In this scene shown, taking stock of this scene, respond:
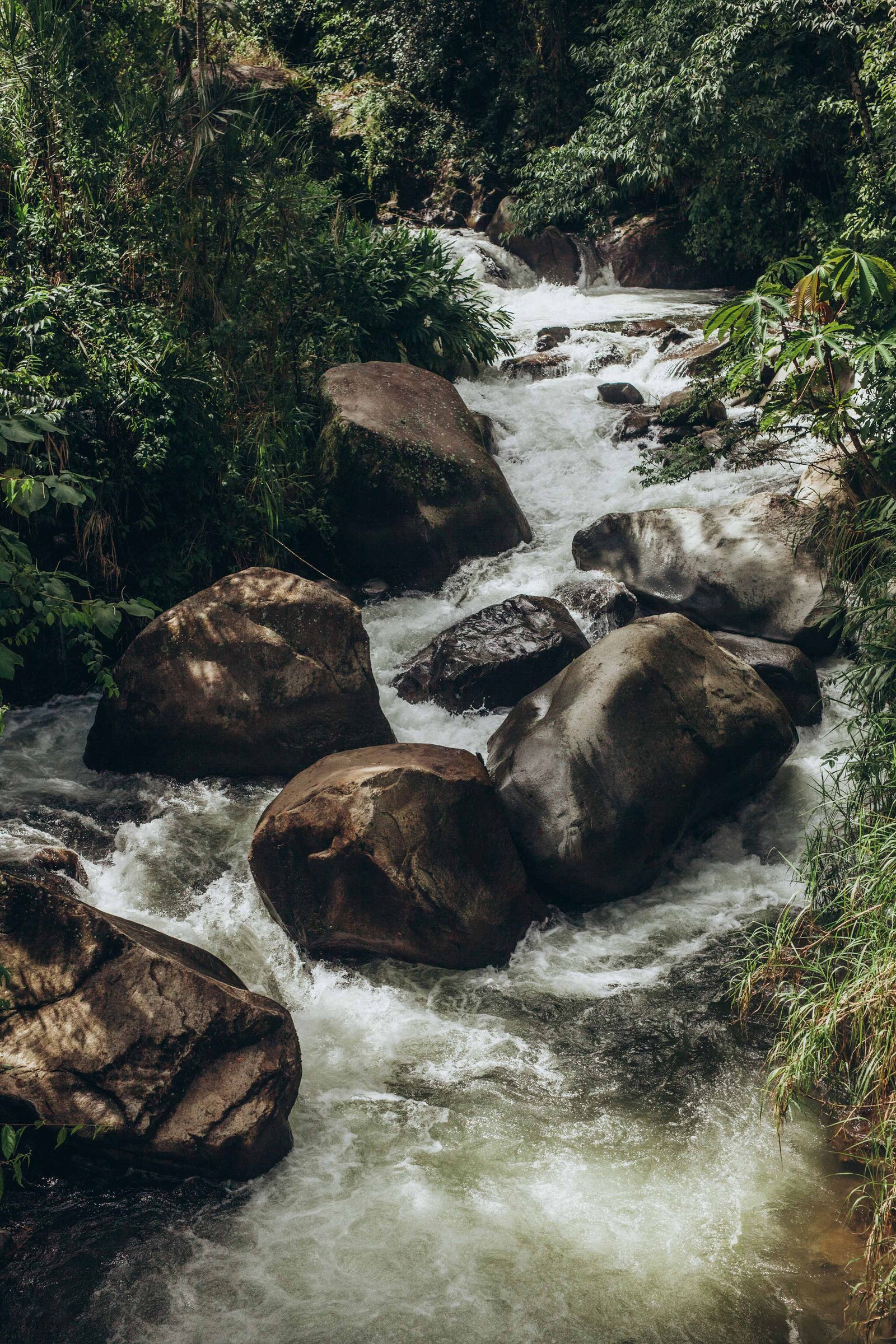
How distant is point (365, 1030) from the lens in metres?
4.52

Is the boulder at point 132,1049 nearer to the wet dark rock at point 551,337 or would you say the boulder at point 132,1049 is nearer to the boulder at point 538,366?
the boulder at point 538,366

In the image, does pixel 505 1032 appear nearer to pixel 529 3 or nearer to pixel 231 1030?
pixel 231 1030

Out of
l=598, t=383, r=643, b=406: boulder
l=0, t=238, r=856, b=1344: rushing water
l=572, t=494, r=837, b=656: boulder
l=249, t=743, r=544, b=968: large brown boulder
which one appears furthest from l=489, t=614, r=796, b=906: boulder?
l=598, t=383, r=643, b=406: boulder

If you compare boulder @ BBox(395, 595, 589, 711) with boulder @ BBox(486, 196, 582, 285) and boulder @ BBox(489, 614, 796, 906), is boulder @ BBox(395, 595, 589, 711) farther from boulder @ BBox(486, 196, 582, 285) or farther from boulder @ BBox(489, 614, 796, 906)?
boulder @ BBox(486, 196, 582, 285)

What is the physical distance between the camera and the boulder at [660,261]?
15711mm

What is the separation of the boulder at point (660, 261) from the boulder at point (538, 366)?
4.85m

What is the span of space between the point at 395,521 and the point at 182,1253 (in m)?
5.85

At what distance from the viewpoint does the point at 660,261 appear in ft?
51.9

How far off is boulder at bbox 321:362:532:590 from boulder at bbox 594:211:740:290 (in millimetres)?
8775

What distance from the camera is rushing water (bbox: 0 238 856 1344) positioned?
3.17 meters

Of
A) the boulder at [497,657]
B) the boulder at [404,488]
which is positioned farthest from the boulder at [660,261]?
the boulder at [497,657]

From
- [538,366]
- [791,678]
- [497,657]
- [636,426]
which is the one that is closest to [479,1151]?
[497,657]

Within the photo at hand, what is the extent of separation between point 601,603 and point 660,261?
1032 centimetres

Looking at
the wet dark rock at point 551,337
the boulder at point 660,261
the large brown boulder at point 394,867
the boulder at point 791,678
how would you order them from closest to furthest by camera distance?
the large brown boulder at point 394,867, the boulder at point 791,678, the wet dark rock at point 551,337, the boulder at point 660,261
